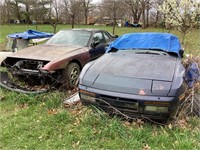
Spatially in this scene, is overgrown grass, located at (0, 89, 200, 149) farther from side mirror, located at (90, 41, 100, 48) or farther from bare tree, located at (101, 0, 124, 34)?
bare tree, located at (101, 0, 124, 34)

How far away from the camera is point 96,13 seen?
127 feet

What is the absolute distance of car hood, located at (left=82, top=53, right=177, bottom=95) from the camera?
3.20 m

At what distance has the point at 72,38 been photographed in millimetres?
6230

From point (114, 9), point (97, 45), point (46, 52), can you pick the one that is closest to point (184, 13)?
point (97, 45)

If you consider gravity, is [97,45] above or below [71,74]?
above

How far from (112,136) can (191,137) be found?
3.67 feet

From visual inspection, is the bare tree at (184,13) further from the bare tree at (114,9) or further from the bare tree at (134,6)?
the bare tree at (134,6)

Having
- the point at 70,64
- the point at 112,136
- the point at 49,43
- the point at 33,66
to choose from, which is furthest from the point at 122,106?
the point at 49,43

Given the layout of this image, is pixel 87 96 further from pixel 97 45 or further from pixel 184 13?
pixel 184 13

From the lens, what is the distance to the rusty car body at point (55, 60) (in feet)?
15.7

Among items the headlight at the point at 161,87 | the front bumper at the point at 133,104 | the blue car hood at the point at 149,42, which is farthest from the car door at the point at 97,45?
the headlight at the point at 161,87

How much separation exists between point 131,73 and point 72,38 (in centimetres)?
320

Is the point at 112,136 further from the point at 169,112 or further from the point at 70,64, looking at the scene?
the point at 70,64

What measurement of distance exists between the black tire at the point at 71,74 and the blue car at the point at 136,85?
115 centimetres
